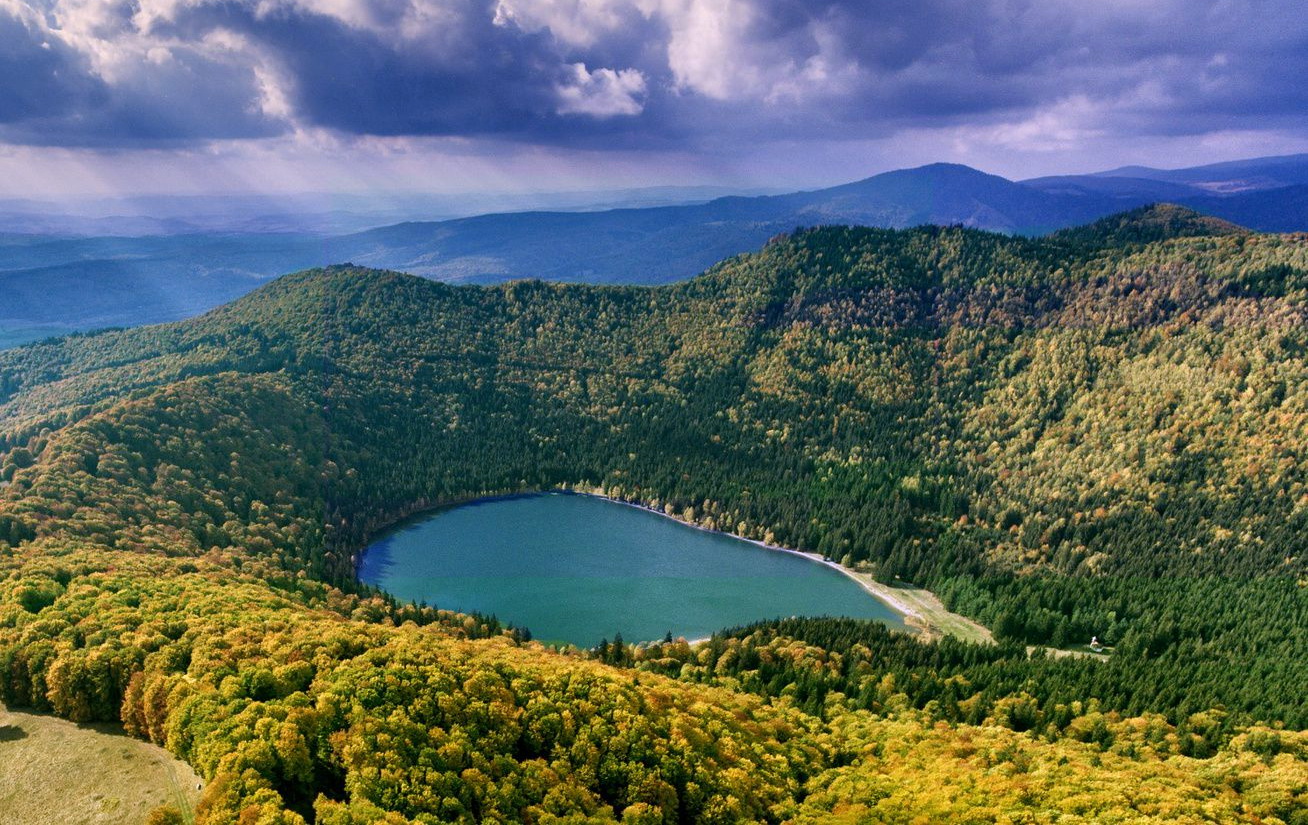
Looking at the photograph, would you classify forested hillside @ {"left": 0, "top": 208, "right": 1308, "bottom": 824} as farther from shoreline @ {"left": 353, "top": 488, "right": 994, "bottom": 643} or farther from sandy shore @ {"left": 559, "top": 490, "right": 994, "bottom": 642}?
sandy shore @ {"left": 559, "top": 490, "right": 994, "bottom": 642}

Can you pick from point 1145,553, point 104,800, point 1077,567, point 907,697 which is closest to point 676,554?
Result: point 907,697

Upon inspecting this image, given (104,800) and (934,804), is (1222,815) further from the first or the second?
(104,800)

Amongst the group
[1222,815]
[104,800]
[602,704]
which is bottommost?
[1222,815]

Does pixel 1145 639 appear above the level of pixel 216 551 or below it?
below

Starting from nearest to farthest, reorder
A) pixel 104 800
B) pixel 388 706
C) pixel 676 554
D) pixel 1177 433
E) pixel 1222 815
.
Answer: pixel 104 800, pixel 388 706, pixel 1222 815, pixel 676 554, pixel 1177 433

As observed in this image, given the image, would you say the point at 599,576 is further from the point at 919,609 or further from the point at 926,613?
the point at 926,613

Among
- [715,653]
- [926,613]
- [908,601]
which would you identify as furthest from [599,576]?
[926,613]
